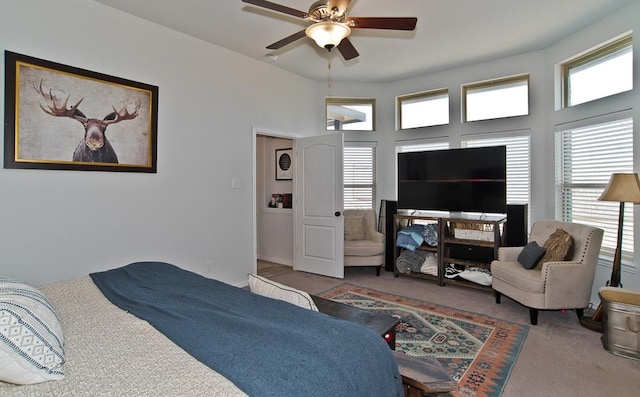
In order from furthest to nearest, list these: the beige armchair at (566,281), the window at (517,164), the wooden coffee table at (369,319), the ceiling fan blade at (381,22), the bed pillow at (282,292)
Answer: the window at (517,164)
the beige armchair at (566,281)
the ceiling fan blade at (381,22)
the wooden coffee table at (369,319)
the bed pillow at (282,292)

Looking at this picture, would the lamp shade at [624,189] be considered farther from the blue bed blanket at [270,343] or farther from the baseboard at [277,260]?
the baseboard at [277,260]

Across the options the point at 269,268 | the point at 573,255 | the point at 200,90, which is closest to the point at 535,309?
the point at 573,255

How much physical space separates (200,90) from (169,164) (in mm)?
947

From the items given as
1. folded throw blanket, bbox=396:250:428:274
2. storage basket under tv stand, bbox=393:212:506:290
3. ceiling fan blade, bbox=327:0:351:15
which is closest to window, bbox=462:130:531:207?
storage basket under tv stand, bbox=393:212:506:290

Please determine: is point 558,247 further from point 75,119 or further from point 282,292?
point 75,119

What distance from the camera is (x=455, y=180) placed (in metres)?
4.47

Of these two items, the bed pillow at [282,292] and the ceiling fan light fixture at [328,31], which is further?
the ceiling fan light fixture at [328,31]

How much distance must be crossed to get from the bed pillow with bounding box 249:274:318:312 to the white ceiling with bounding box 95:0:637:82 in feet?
8.40

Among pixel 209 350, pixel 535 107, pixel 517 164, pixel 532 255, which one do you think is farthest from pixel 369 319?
pixel 535 107

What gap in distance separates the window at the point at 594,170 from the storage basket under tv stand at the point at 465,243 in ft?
2.54

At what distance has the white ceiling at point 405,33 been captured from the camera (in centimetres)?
312

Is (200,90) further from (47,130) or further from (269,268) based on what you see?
(269,268)

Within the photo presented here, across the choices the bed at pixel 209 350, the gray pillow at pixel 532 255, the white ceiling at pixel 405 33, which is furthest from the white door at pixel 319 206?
the bed at pixel 209 350

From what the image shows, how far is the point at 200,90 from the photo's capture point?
12.6 feet
